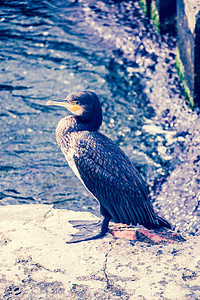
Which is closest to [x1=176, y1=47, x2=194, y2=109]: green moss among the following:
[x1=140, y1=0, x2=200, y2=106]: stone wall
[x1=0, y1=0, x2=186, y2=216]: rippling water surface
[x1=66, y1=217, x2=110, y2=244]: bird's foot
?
[x1=140, y1=0, x2=200, y2=106]: stone wall

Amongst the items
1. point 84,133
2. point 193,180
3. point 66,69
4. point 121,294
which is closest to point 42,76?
point 66,69

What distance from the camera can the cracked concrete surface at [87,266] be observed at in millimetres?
3334

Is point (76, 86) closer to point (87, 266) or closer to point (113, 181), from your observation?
point (113, 181)

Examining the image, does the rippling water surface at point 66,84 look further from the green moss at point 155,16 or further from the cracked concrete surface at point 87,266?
the cracked concrete surface at point 87,266

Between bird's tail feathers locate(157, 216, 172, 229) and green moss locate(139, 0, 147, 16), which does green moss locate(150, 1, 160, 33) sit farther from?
bird's tail feathers locate(157, 216, 172, 229)

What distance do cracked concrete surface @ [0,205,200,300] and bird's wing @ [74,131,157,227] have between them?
0.26 meters

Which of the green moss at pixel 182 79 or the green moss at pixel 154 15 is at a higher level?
the green moss at pixel 154 15

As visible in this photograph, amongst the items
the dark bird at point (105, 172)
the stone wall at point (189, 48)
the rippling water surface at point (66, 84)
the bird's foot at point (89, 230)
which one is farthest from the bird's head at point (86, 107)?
the stone wall at point (189, 48)

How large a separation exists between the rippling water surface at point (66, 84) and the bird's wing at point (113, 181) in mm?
1781

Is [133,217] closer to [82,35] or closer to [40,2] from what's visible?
[82,35]

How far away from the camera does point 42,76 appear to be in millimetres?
7598

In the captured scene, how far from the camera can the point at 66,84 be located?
739 cm

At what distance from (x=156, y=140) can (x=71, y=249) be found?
9.63 feet

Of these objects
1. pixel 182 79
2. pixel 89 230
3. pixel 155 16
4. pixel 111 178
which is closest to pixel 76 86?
pixel 182 79
